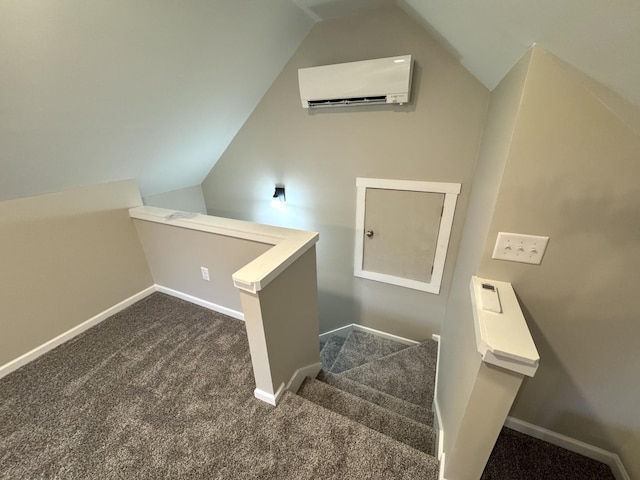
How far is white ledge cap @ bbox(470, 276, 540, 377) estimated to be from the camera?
81 cm

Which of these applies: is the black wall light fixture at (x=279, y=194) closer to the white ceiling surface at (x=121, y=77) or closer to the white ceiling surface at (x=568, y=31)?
the white ceiling surface at (x=121, y=77)

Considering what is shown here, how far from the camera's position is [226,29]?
1.50m

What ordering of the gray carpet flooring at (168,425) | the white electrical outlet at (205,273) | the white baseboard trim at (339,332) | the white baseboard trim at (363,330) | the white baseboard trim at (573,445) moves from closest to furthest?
the gray carpet flooring at (168,425)
the white baseboard trim at (573,445)
the white electrical outlet at (205,273)
the white baseboard trim at (363,330)
the white baseboard trim at (339,332)

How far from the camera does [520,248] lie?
1.12 m

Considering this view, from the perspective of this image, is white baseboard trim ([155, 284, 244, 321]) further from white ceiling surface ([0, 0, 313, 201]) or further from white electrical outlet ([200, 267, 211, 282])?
white ceiling surface ([0, 0, 313, 201])

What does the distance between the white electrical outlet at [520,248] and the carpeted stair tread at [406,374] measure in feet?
4.69

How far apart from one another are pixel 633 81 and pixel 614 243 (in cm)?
63

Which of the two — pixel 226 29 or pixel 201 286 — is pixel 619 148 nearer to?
pixel 226 29

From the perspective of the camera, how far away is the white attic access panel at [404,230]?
210cm

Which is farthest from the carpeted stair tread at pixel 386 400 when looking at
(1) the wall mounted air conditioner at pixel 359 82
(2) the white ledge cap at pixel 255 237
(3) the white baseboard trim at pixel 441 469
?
(1) the wall mounted air conditioner at pixel 359 82

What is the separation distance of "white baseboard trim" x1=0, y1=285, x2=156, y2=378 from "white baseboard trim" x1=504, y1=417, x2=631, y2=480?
9.63ft

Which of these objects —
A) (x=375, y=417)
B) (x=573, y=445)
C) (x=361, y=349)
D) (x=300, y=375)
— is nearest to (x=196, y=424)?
(x=300, y=375)

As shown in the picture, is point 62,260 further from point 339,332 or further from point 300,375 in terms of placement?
point 339,332

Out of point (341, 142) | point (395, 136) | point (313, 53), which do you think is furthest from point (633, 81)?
point (313, 53)
